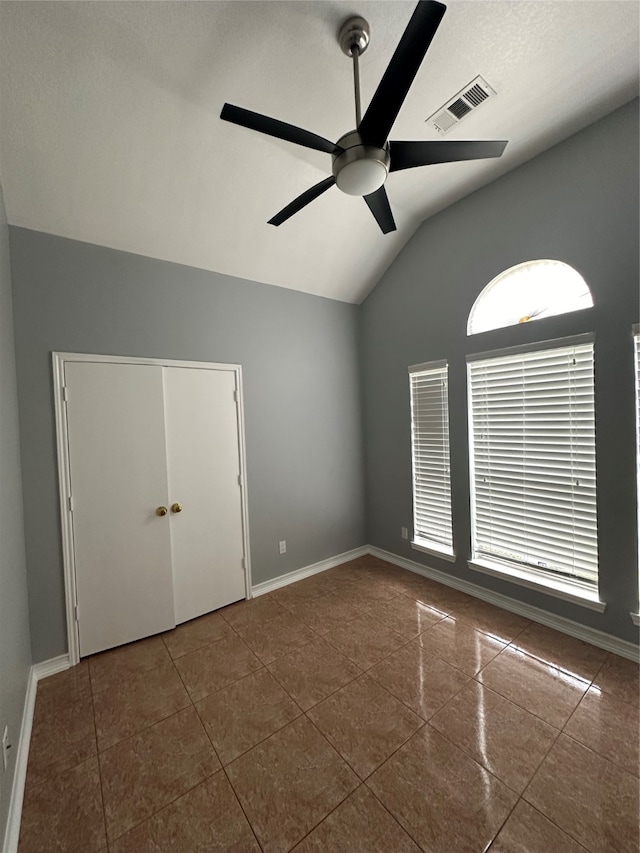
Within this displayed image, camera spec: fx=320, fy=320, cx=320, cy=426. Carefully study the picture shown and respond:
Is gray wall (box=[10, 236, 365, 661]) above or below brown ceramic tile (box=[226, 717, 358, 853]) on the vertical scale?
above

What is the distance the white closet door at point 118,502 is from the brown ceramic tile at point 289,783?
1343 millimetres

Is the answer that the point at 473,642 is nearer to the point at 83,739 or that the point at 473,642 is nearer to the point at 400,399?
the point at 400,399

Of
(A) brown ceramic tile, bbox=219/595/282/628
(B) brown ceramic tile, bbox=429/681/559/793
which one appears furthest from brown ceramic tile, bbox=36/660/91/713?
(B) brown ceramic tile, bbox=429/681/559/793

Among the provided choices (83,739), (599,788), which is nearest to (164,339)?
(83,739)

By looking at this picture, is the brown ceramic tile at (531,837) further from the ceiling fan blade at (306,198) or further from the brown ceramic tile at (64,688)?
the ceiling fan blade at (306,198)

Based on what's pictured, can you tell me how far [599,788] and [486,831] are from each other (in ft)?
1.82

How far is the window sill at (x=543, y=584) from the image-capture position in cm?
216

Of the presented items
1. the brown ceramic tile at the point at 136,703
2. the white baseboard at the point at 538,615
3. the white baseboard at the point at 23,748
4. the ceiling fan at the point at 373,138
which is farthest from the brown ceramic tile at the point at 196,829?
the ceiling fan at the point at 373,138

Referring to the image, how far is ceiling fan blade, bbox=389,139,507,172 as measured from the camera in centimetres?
141

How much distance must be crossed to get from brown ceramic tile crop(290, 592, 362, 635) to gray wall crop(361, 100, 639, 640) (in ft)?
3.14

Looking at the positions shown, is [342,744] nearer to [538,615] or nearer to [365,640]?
[365,640]

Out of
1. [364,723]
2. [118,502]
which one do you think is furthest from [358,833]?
[118,502]

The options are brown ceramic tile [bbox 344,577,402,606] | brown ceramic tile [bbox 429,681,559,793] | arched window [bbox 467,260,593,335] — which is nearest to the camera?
brown ceramic tile [bbox 429,681,559,793]

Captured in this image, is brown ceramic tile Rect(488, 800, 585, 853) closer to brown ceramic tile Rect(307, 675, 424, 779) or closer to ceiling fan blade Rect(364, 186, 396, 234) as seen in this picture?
brown ceramic tile Rect(307, 675, 424, 779)
